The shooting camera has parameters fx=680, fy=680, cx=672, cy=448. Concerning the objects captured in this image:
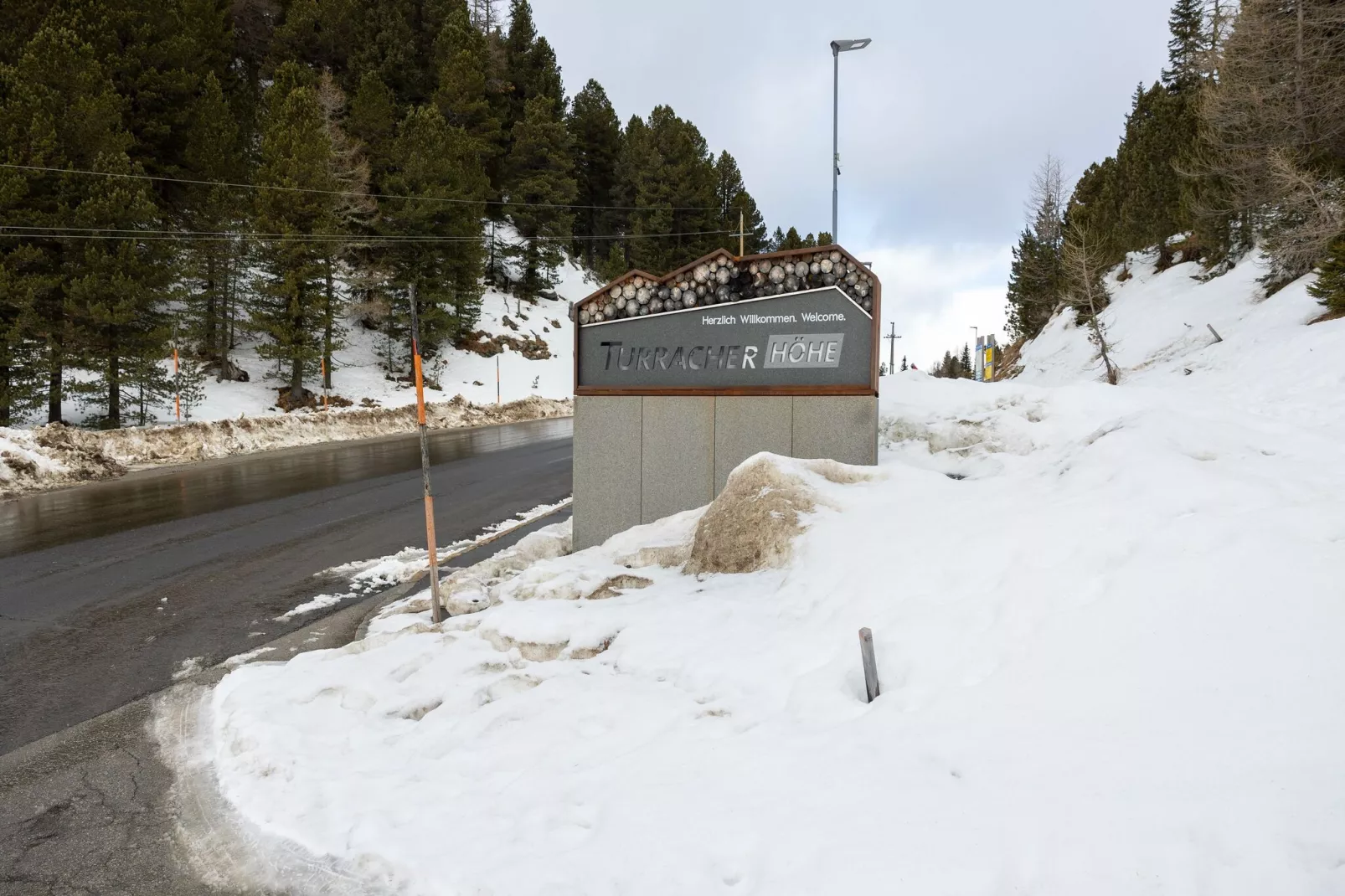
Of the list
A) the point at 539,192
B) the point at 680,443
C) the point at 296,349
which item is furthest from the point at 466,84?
the point at 680,443

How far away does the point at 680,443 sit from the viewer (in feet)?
28.2

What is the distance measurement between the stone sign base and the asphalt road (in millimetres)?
2573

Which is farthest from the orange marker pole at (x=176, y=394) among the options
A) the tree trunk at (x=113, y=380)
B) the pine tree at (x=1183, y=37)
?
the pine tree at (x=1183, y=37)

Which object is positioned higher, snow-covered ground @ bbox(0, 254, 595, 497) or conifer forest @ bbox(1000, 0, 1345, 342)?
conifer forest @ bbox(1000, 0, 1345, 342)

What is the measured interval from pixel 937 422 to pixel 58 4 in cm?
3324

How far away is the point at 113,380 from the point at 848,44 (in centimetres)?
2271

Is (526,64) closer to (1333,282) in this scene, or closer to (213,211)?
(213,211)

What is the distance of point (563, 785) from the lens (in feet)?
10.9

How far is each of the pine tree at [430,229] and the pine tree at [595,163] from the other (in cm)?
2553

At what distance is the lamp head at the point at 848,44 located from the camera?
49.1ft

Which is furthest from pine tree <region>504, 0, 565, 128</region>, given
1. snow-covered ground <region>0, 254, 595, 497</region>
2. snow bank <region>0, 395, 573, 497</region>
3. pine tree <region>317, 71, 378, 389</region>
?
snow bank <region>0, 395, 573, 497</region>

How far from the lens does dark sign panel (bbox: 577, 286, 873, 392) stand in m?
7.96

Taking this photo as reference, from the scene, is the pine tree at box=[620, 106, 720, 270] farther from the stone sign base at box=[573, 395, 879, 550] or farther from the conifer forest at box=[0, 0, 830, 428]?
the stone sign base at box=[573, 395, 879, 550]

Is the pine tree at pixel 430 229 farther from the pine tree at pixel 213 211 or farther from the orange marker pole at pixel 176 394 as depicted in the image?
the orange marker pole at pixel 176 394
